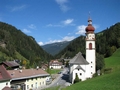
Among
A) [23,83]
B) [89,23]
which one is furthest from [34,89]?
[89,23]

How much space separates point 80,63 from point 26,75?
59.5ft

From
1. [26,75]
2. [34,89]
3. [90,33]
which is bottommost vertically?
[34,89]

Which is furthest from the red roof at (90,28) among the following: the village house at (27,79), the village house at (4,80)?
the village house at (4,80)

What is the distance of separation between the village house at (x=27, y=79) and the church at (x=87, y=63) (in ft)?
31.8

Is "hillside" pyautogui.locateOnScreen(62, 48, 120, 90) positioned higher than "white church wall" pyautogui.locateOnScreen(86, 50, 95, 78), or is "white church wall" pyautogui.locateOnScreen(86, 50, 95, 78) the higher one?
"white church wall" pyautogui.locateOnScreen(86, 50, 95, 78)

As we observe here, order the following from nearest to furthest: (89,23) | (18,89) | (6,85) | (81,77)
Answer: (6,85), (18,89), (81,77), (89,23)

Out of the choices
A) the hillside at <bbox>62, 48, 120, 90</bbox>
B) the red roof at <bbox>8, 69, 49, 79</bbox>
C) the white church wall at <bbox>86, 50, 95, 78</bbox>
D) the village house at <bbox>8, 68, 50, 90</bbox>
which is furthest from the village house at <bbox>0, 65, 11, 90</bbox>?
the white church wall at <bbox>86, 50, 95, 78</bbox>

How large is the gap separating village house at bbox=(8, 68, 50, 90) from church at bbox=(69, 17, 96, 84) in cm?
970

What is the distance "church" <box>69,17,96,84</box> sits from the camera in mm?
53625

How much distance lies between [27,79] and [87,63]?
2016 cm

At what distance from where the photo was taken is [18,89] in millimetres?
40500

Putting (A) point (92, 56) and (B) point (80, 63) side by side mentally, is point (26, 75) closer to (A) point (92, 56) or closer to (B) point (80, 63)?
(B) point (80, 63)

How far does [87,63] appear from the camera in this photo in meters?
55.3

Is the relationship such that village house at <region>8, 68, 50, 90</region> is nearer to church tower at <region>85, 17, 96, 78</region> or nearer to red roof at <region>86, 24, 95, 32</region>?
church tower at <region>85, 17, 96, 78</region>
